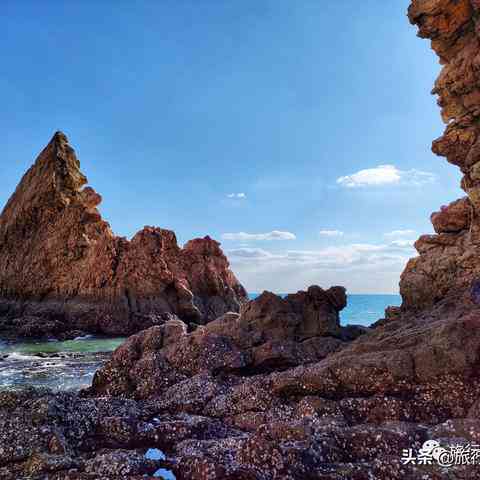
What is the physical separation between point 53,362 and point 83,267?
1179 inches

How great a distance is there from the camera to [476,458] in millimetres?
7383

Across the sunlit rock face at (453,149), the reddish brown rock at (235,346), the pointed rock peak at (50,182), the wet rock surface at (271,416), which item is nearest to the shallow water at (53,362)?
the reddish brown rock at (235,346)

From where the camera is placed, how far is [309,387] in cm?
1189

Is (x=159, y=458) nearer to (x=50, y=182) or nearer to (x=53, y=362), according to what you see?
(x=53, y=362)

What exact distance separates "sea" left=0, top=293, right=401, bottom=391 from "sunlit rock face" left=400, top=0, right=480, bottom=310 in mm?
17743

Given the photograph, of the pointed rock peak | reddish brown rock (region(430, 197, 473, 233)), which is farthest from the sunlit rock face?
the pointed rock peak

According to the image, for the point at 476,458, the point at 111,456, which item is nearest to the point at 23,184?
the point at 111,456

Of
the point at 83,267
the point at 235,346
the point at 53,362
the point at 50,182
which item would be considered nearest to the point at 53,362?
the point at 53,362

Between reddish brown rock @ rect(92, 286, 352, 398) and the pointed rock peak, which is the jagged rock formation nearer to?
the pointed rock peak

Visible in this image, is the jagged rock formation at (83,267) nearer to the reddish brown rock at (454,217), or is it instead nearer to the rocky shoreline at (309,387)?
the rocky shoreline at (309,387)

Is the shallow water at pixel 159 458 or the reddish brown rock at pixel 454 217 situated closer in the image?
the shallow water at pixel 159 458

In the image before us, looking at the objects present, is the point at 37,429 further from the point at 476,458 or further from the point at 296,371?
the point at 476,458

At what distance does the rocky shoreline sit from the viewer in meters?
8.00

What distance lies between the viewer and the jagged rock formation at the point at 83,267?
49.8 metres
